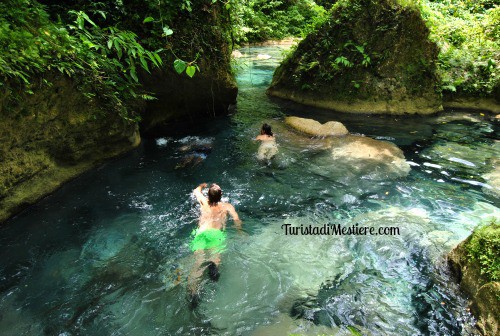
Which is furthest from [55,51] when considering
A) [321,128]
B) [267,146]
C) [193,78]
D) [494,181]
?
[494,181]

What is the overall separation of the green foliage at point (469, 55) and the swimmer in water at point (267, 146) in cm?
732

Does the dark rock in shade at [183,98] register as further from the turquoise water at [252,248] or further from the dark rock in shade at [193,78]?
the turquoise water at [252,248]

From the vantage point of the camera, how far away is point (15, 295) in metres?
4.12

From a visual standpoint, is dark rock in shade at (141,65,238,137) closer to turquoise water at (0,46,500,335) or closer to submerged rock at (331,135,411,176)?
turquoise water at (0,46,500,335)

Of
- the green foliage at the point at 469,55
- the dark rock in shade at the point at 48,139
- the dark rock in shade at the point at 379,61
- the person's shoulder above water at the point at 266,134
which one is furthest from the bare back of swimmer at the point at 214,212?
the green foliage at the point at 469,55

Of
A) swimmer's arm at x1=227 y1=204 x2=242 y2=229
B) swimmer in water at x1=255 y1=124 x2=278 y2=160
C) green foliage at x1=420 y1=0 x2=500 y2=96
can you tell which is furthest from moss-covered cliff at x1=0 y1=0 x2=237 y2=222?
green foliage at x1=420 y1=0 x2=500 y2=96

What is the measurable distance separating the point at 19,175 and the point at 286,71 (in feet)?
33.6

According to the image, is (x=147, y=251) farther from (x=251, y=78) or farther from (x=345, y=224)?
(x=251, y=78)

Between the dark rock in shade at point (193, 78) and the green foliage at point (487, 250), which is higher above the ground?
the dark rock in shade at point (193, 78)

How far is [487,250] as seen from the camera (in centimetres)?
372

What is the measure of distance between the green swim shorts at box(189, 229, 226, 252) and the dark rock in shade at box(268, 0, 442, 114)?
833 centimetres

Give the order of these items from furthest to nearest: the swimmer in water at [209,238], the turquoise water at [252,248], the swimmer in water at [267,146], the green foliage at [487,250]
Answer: the swimmer in water at [267,146]
the swimmer in water at [209,238]
the turquoise water at [252,248]
the green foliage at [487,250]

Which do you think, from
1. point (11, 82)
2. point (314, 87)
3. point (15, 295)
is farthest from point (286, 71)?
point (15, 295)

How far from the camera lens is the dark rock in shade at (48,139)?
514 centimetres
